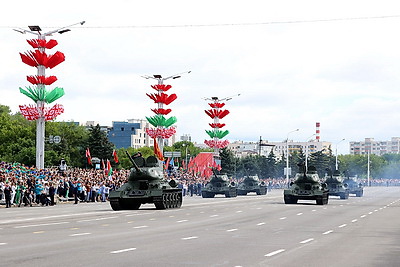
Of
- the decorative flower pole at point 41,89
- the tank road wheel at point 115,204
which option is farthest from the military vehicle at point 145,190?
the decorative flower pole at point 41,89

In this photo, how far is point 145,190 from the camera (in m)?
37.5

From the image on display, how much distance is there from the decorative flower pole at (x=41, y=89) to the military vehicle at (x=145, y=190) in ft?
83.5

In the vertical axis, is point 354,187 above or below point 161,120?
below

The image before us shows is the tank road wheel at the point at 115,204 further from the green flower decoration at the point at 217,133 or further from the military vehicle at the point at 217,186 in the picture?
the green flower decoration at the point at 217,133

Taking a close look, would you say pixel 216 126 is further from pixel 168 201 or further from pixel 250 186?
pixel 168 201

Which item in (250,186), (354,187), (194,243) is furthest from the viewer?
(250,186)

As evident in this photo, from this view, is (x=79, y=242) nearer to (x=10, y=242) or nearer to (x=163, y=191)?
(x=10, y=242)

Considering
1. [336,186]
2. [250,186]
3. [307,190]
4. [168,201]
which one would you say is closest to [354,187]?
[250,186]

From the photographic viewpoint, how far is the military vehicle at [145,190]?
121ft

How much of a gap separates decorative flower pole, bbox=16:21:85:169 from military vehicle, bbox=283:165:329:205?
2237 centimetres

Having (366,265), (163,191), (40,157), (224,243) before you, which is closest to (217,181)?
(40,157)

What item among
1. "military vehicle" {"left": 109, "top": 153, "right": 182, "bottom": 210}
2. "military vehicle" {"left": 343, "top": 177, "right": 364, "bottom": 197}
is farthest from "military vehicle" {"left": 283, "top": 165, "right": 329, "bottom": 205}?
"military vehicle" {"left": 343, "top": 177, "right": 364, "bottom": 197}

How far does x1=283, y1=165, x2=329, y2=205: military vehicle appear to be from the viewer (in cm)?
4862

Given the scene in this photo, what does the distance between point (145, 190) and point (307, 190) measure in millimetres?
14972
